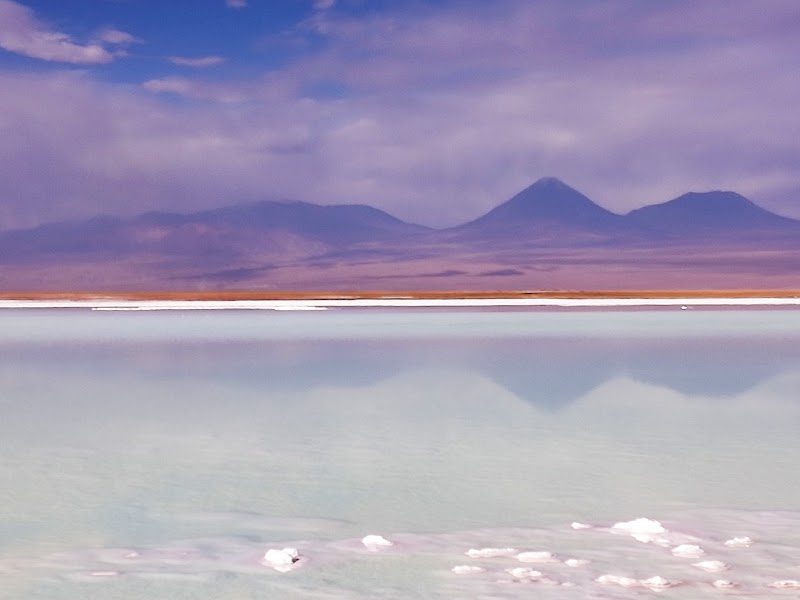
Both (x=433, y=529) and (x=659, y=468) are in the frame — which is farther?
(x=659, y=468)

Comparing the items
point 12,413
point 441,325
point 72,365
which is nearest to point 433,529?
point 12,413

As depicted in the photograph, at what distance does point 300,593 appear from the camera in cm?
431

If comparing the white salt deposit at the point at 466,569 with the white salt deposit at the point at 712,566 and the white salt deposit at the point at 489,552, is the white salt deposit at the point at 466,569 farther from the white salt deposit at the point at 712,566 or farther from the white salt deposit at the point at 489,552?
the white salt deposit at the point at 712,566

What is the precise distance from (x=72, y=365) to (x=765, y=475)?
12.0m

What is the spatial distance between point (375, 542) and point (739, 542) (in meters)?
1.91

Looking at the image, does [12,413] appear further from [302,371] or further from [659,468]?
[659,468]

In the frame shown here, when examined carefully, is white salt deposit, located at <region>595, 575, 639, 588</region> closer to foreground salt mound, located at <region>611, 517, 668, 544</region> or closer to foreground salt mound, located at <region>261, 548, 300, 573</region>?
foreground salt mound, located at <region>611, 517, 668, 544</region>

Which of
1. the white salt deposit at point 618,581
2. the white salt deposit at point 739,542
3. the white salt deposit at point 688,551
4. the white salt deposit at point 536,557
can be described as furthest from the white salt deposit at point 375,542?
the white salt deposit at point 739,542

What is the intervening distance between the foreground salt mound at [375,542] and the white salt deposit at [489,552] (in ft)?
1.46

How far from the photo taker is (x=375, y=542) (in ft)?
16.6

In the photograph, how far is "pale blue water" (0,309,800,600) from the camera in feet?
15.1

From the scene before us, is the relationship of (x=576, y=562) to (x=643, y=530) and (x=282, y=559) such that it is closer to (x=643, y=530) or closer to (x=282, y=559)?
(x=643, y=530)

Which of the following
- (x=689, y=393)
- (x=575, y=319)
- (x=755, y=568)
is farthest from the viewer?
(x=575, y=319)

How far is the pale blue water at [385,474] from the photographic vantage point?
461 centimetres
